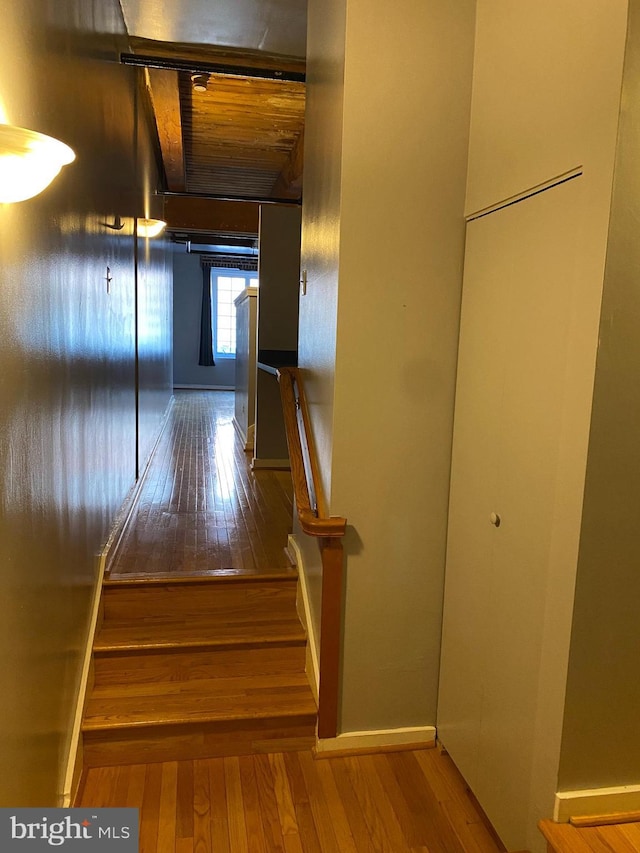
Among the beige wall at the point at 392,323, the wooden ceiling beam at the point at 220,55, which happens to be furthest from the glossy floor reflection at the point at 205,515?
the wooden ceiling beam at the point at 220,55

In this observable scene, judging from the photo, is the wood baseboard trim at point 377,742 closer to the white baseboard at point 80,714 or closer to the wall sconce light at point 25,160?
the white baseboard at point 80,714

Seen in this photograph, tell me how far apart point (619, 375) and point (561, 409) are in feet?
0.56

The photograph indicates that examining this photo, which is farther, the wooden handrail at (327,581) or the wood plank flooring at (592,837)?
the wooden handrail at (327,581)

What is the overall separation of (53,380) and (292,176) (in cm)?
519

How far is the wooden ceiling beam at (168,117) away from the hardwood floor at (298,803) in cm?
411

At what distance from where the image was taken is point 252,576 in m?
2.94

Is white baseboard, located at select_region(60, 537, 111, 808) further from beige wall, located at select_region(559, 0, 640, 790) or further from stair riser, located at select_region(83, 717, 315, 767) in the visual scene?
beige wall, located at select_region(559, 0, 640, 790)

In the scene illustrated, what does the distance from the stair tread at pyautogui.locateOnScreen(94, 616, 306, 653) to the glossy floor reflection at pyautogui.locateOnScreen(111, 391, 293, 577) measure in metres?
0.28

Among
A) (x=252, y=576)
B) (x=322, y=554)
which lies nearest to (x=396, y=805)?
(x=322, y=554)

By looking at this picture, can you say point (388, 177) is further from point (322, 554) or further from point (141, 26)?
point (141, 26)

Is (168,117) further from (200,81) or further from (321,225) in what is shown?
(321,225)

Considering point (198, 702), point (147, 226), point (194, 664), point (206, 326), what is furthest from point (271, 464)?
point (206, 326)

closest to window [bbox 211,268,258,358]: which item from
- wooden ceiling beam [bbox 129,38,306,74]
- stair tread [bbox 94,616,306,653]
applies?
wooden ceiling beam [bbox 129,38,306,74]

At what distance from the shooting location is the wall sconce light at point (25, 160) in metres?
1.14
